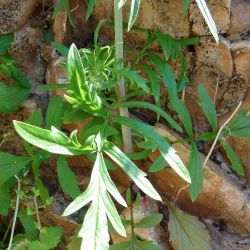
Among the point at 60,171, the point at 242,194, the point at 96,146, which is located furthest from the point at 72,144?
the point at 242,194

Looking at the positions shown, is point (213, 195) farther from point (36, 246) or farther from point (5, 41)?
point (5, 41)

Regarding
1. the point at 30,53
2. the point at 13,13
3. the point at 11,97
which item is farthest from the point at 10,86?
the point at 13,13

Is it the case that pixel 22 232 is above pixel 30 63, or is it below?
below

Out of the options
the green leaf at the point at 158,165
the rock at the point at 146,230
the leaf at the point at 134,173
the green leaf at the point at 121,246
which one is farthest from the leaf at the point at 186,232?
the leaf at the point at 134,173

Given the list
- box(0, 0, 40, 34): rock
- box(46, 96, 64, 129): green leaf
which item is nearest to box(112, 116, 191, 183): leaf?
box(46, 96, 64, 129): green leaf

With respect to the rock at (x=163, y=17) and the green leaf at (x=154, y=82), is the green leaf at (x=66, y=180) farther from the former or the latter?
the rock at (x=163, y=17)

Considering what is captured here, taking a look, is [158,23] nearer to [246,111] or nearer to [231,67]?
[231,67]

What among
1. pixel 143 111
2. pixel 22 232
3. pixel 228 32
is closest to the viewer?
pixel 228 32
